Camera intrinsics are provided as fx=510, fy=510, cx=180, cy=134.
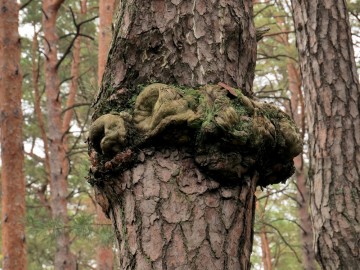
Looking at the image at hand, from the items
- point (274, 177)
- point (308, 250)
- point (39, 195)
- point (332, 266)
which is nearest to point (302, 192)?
point (308, 250)

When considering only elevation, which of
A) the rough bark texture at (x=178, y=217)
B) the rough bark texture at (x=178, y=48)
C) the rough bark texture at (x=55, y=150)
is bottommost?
the rough bark texture at (x=178, y=217)

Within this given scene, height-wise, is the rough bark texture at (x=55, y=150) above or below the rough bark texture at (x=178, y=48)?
above

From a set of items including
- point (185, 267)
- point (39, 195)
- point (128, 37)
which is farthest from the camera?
point (39, 195)

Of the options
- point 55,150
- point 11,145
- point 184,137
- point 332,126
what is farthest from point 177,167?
point 55,150

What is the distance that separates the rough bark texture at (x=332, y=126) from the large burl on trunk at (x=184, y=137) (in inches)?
83.8

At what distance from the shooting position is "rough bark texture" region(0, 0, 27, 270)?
203 inches

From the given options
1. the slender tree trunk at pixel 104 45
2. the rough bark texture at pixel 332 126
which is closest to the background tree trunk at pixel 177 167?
the rough bark texture at pixel 332 126

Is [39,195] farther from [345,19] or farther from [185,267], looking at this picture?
[185,267]

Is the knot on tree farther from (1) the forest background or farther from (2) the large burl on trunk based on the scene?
(1) the forest background

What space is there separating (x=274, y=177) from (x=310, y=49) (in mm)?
2638

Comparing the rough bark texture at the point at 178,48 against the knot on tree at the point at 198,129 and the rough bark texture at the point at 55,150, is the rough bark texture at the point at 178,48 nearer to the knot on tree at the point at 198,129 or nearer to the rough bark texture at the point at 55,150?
the knot on tree at the point at 198,129

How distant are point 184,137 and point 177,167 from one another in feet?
0.27

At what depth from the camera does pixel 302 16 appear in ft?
13.4

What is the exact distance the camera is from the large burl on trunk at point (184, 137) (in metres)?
1.27
